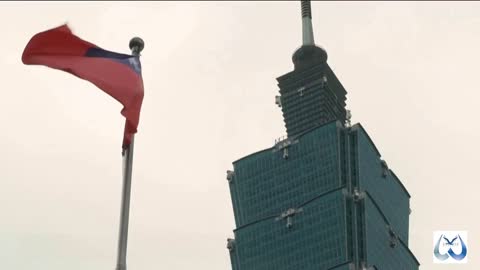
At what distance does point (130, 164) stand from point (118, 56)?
6842 millimetres

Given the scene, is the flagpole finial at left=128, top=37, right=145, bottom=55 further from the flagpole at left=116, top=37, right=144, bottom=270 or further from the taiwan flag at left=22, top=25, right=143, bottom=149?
the flagpole at left=116, top=37, right=144, bottom=270

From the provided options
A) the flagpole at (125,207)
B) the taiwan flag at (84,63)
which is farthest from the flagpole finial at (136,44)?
the flagpole at (125,207)

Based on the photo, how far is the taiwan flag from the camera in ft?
141

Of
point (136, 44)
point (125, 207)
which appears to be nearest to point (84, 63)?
point (136, 44)

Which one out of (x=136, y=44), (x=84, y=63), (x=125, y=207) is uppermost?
(x=136, y=44)

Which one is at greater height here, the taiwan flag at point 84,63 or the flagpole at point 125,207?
the taiwan flag at point 84,63

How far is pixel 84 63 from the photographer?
43688mm

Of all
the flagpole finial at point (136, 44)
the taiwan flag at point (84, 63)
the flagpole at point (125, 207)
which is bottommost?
the flagpole at point (125, 207)

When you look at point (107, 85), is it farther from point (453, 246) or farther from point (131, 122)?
point (453, 246)

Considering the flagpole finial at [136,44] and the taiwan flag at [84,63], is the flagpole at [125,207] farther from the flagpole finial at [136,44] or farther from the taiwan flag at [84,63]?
the flagpole finial at [136,44]

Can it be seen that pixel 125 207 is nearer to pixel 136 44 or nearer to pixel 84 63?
pixel 84 63

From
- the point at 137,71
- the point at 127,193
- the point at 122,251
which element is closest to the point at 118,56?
the point at 137,71

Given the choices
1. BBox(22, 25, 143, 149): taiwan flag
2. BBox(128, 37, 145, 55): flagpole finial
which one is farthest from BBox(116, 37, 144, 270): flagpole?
BBox(128, 37, 145, 55): flagpole finial

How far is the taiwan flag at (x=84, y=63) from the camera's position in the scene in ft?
141
